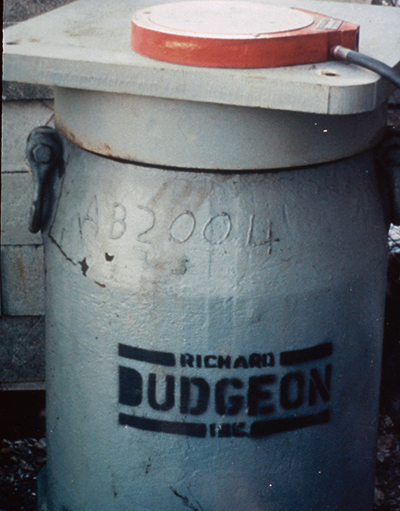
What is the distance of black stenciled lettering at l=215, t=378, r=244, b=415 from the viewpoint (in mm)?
1142

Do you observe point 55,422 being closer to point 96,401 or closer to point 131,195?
point 96,401

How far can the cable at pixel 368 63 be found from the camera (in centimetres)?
97

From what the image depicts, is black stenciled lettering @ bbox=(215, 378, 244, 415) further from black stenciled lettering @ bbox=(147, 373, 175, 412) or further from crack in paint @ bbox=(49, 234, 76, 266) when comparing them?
crack in paint @ bbox=(49, 234, 76, 266)

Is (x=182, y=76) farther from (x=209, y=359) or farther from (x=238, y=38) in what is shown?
(x=209, y=359)

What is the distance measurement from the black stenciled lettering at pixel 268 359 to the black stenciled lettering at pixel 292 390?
0.03m

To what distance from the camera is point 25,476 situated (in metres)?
1.84

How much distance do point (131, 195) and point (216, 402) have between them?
0.35 metres

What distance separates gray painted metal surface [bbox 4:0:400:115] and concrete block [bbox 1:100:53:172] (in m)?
0.59

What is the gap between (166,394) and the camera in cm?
115

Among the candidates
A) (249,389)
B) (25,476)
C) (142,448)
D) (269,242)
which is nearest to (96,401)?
(142,448)

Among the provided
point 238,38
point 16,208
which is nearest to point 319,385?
point 238,38

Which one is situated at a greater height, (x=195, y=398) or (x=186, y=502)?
(x=195, y=398)

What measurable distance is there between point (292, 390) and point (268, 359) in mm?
71

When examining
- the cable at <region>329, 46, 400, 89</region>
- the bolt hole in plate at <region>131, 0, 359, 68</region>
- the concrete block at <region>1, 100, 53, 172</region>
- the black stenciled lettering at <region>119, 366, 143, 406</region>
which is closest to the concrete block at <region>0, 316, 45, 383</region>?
the concrete block at <region>1, 100, 53, 172</region>
